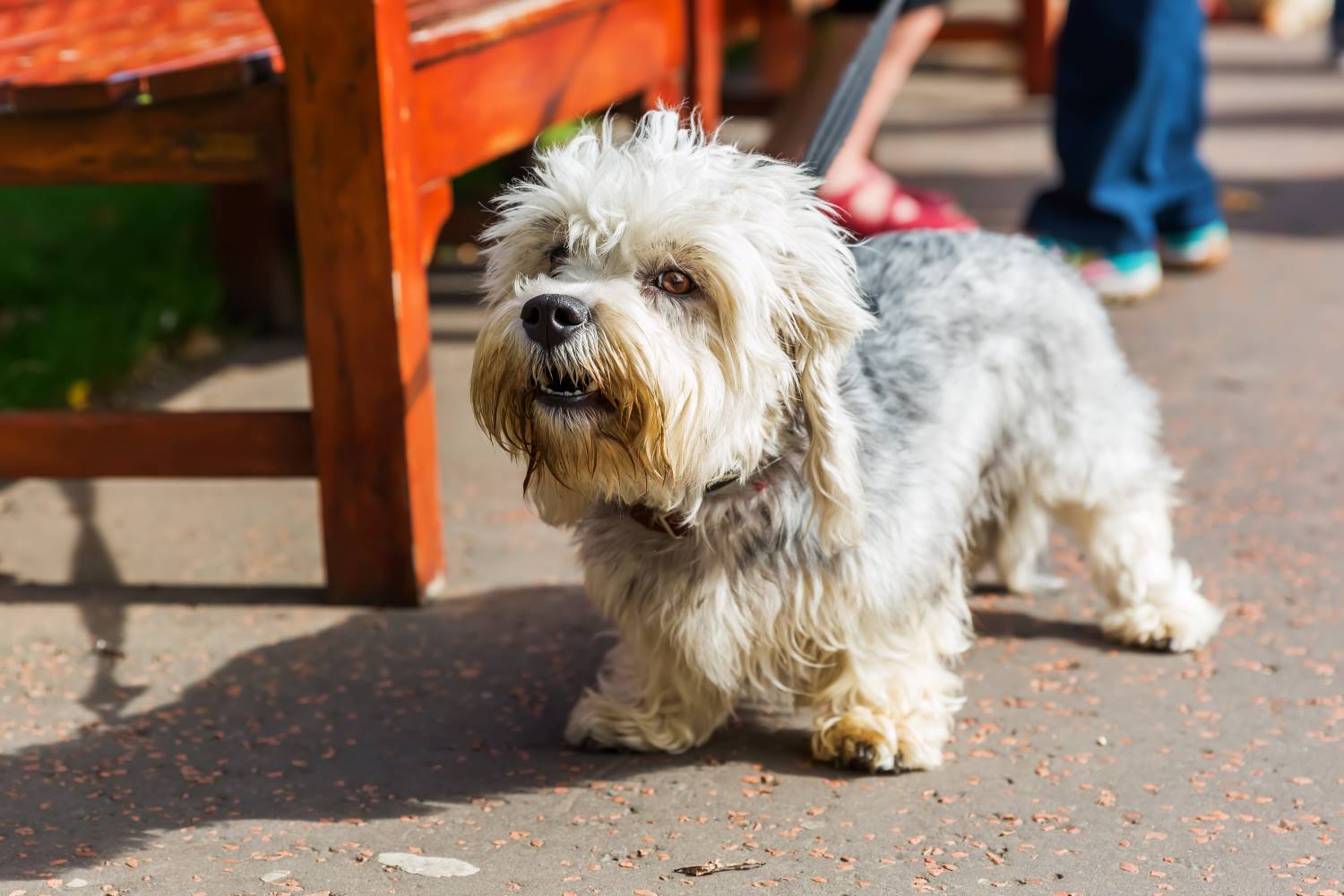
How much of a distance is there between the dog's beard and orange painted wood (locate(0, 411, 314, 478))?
1.19m

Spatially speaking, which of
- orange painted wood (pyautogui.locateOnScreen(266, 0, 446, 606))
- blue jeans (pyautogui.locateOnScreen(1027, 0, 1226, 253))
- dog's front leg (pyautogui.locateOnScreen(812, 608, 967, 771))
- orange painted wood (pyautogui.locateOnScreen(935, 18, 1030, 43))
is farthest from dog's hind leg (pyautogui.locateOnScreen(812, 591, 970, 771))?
orange painted wood (pyautogui.locateOnScreen(935, 18, 1030, 43))

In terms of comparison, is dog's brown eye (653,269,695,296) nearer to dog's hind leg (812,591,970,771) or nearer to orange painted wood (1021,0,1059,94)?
dog's hind leg (812,591,970,771)

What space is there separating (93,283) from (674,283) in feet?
14.2

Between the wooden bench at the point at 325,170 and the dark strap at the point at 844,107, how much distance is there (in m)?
0.98

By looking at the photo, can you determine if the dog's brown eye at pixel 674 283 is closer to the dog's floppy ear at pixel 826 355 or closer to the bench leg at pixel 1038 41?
the dog's floppy ear at pixel 826 355

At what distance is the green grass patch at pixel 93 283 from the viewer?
5.50 m

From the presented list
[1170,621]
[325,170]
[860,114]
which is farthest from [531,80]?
[1170,621]

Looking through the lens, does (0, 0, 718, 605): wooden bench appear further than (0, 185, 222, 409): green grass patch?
No

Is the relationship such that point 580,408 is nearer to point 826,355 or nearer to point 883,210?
point 826,355

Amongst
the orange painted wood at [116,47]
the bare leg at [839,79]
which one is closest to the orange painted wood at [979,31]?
the bare leg at [839,79]

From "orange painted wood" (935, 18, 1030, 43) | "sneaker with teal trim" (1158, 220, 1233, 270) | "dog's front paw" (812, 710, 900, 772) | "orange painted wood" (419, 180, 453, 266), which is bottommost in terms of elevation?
"dog's front paw" (812, 710, 900, 772)

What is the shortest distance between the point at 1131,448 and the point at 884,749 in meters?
1.03

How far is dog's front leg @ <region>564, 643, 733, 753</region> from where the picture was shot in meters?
3.12

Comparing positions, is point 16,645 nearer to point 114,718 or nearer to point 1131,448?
point 114,718
